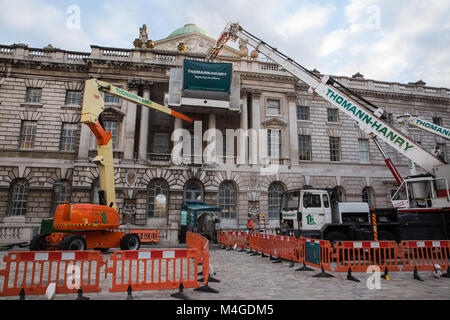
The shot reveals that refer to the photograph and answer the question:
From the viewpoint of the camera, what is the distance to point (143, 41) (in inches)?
1072

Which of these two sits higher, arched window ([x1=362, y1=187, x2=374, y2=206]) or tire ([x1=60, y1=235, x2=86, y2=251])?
arched window ([x1=362, y1=187, x2=374, y2=206])

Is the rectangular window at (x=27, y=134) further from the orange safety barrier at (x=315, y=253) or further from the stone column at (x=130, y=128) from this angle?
the orange safety barrier at (x=315, y=253)

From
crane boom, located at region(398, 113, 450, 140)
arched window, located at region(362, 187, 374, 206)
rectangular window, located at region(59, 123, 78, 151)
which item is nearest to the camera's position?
crane boom, located at region(398, 113, 450, 140)

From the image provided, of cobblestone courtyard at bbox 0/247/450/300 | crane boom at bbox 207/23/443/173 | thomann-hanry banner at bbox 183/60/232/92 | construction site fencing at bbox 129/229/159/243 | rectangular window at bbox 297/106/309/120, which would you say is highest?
thomann-hanry banner at bbox 183/60/232/92

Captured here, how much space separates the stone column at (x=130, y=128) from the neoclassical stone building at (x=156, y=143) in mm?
83

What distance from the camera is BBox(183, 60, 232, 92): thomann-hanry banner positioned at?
899 inches

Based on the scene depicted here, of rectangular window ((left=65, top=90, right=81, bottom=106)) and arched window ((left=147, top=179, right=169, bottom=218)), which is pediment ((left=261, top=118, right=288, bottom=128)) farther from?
rectangular window ((left=65, top=90, right=81, bottom=106))

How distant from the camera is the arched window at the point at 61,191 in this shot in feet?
74.0

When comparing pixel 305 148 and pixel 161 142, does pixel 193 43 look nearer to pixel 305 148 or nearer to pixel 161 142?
pixel 161 142

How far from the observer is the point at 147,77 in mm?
24672

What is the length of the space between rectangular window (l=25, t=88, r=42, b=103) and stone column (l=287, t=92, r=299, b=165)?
70.1 ft

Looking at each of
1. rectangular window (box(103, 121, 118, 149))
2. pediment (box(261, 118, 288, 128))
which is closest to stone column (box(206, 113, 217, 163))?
pediment (box(261, 118, 288, 128))

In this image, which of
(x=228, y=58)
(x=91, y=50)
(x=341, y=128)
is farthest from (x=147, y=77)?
(x=341, y=128)

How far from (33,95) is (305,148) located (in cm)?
2379
